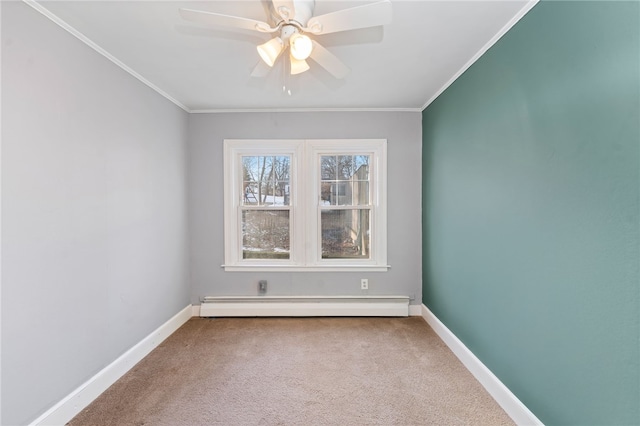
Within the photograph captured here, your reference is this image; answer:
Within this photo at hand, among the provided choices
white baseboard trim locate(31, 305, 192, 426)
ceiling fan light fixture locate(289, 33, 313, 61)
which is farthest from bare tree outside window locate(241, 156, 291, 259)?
ceiling fan light fixture locate(289, 33, 313, 61)

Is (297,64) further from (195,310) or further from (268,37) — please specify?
(195,310)

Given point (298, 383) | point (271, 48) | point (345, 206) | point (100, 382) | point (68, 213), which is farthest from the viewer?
point (345, 206)

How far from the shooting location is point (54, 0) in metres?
1.54

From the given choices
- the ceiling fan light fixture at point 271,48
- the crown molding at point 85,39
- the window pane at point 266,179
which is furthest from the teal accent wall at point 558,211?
the crown molding at point 85,39

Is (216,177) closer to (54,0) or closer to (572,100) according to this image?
(54,0)

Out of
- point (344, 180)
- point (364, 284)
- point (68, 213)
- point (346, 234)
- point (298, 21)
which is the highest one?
point (298, 21)

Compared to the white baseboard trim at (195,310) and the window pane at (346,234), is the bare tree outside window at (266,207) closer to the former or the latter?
the window pane at (346,234)

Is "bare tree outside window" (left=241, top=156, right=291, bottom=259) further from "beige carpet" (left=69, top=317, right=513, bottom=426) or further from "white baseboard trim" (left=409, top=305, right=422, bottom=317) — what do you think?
"white baseboard trim" (left=409, top=305, right=422, bottom=317)

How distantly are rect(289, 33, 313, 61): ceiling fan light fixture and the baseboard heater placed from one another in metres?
2.55

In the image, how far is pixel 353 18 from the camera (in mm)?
1373

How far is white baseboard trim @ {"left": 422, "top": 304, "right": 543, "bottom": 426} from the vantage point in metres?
1.67

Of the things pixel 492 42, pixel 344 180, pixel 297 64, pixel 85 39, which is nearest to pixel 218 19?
pixel 297 64

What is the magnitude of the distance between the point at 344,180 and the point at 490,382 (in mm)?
2278

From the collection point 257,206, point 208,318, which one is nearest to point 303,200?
point 257,206
